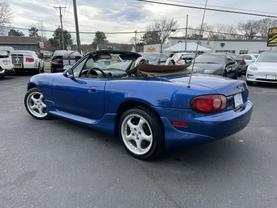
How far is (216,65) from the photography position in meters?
10.7

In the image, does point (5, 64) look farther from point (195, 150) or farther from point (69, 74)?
point (195, 150)

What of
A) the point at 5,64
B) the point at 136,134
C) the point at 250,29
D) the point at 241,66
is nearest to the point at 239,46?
the point at 250,29

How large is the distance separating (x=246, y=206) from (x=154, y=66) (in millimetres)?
2231

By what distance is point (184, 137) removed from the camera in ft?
10.2

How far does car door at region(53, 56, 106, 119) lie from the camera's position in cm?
390

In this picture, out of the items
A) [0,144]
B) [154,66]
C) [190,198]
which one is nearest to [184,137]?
[190,198]

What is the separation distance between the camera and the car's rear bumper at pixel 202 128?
299 centimetres

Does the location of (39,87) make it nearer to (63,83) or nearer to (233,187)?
(63,83)

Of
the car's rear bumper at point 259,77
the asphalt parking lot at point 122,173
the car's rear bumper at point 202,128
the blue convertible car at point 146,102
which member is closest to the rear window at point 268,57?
the car's rear bumper at point 259,77

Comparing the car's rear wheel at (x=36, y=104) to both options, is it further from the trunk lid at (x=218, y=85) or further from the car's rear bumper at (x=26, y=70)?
the car's rear bumper at (x=26, y=70)

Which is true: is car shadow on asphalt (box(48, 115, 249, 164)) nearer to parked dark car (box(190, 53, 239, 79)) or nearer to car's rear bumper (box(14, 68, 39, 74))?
parked dark car (box(190, 53, 239, 79))

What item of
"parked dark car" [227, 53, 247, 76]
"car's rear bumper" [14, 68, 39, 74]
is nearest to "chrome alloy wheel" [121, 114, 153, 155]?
"parked dark car" [227, 53, 247, 76]

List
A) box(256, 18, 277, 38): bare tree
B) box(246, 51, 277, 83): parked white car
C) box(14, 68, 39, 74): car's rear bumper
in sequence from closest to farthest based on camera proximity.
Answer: box(246, 51, 277, 83): parked white car < box(14, 68, 39, 74): car's rear bumper < box(256, 18, 277, 38): bare tree

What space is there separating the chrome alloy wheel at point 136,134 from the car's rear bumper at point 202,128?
0.30 metres
